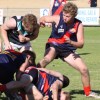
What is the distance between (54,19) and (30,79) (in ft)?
6.01

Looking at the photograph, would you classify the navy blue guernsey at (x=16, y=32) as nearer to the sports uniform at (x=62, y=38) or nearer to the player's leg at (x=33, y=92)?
the sports uniform at (x=62, y=38)

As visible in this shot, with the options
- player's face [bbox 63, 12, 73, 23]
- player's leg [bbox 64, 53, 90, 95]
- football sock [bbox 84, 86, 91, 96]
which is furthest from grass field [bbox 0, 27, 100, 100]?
player's face [bbox 63, 12, 73, 23]

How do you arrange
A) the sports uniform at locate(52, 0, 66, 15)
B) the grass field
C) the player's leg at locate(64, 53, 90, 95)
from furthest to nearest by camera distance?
the sports uniform at locate(52, 0, 66, 15), the grass field, the player's leg at locate(64, 53, 90, 95)

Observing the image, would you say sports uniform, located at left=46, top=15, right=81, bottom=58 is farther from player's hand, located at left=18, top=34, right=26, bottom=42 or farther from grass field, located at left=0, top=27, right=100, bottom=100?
grass field, located at left=0, top=27, right=100, bottom=100

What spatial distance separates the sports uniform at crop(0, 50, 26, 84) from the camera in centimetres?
780

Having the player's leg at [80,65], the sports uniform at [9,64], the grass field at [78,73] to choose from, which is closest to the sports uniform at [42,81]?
the sports uniform at [9,64]

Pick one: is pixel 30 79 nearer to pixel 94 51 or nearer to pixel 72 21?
pixel 72 21

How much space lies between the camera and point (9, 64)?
25.7ft

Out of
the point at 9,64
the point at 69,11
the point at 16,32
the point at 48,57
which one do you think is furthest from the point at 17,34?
the point at 9,64

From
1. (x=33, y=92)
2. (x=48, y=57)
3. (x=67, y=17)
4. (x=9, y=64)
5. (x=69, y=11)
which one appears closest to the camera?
(x=9, y=64)

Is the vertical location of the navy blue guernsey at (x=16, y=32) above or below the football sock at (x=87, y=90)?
above

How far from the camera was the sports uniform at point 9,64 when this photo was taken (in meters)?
7.80

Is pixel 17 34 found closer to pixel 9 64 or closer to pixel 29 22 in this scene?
pixel 29 22

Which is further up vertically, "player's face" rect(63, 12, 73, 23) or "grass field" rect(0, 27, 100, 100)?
"player's face" rect(63, 12, 73, 23)
